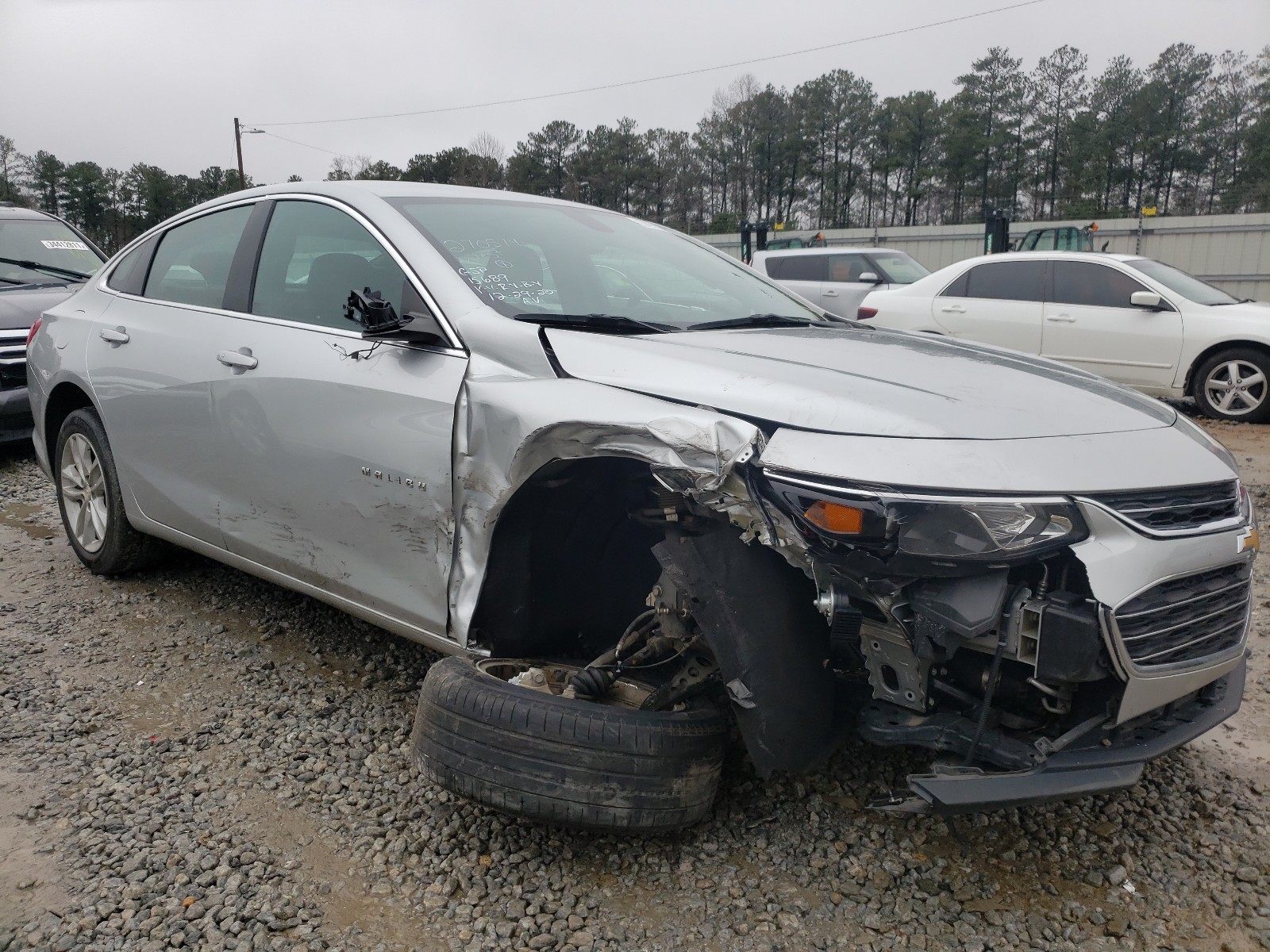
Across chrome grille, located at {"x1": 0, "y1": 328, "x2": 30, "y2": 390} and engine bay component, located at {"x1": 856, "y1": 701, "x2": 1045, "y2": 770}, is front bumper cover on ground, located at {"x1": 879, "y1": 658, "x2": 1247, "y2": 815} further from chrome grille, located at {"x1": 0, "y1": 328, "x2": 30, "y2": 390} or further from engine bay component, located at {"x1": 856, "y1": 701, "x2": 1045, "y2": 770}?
chrome grille, located at {"x1": 0, "y1": 328, "x2": 30, "y2": 390}

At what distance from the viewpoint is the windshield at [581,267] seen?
2.75 metres

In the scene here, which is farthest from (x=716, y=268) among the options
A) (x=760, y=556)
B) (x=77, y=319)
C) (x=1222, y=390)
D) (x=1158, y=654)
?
(x=1222, y=390)

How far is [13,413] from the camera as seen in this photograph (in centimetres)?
653

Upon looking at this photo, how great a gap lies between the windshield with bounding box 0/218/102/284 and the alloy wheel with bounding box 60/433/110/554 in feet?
13.2

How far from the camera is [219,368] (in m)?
Answer: 3.20

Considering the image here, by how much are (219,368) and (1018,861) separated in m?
2.77

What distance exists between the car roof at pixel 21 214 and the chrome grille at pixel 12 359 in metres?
1.88

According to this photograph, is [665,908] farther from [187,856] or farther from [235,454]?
[235,454]

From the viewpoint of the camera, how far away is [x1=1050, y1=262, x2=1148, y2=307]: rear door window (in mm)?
8680

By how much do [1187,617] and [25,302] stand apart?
24.7 feet

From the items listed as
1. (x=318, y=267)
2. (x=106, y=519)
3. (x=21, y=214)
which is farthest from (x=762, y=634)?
(x=21, y=214)

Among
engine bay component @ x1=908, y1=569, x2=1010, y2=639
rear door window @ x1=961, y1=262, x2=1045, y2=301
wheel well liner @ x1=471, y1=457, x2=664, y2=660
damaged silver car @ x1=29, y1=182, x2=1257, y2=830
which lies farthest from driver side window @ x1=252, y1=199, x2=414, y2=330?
rear door window @ x1=961, y1=262, x2=1045, y2=301

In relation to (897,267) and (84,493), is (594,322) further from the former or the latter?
(897,267)

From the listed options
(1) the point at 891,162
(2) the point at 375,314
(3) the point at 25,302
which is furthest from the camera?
(1) the point at 891,162
